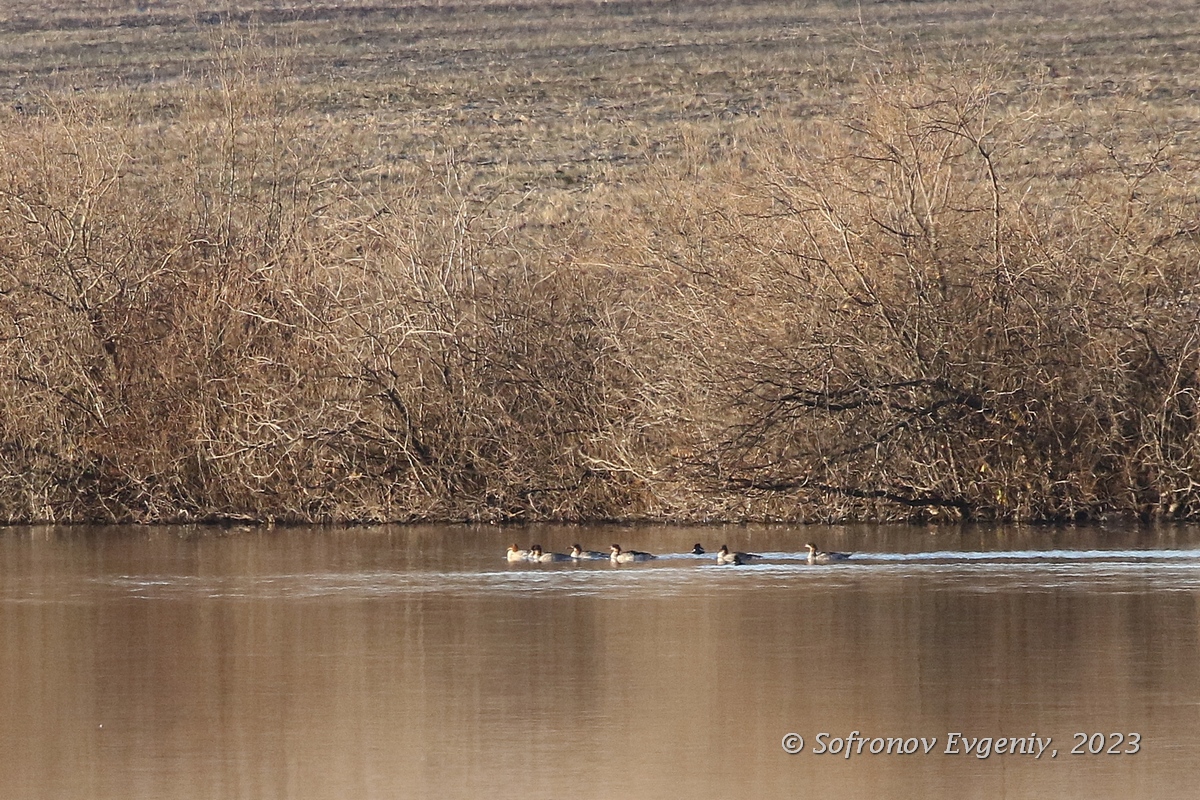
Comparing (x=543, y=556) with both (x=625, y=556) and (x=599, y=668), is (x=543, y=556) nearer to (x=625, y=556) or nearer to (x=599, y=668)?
(x=625, y=556)

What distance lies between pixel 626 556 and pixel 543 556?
69 centimetres

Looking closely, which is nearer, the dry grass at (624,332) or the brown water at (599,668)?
the brown water at (599,668)

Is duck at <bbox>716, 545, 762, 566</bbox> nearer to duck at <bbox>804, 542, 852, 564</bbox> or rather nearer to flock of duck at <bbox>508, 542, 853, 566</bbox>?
flock of duck at <bbox>508, 542, 853, 566</bbox>

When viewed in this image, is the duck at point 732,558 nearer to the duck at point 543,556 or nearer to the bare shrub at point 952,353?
the duck at point 543,556

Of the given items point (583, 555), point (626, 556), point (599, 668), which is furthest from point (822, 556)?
point (599, 668)

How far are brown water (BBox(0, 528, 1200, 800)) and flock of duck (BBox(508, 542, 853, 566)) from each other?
0.14 m

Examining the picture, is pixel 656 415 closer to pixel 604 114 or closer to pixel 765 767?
pixel 765 767

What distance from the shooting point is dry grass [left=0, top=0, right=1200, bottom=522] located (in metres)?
18.0

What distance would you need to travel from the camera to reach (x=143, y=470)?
19.5 m

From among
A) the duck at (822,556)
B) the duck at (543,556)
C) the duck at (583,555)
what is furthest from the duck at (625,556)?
the duck at (822,556)

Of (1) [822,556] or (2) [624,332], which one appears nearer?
(1) [822,556]

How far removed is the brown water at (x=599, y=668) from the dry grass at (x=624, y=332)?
1.10 meters

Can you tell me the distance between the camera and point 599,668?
11828 mm

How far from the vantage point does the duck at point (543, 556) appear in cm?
1602
